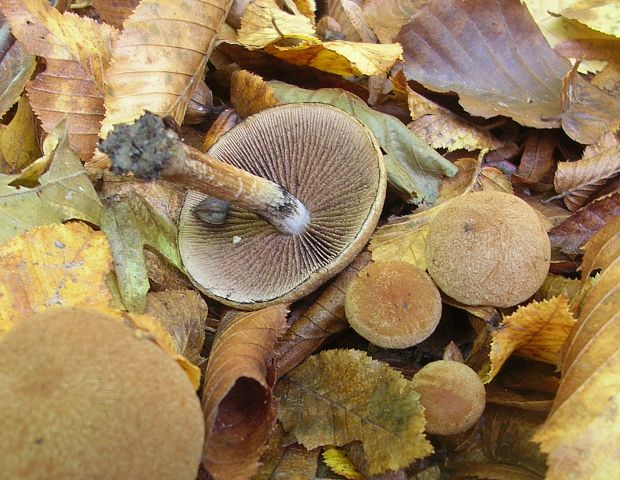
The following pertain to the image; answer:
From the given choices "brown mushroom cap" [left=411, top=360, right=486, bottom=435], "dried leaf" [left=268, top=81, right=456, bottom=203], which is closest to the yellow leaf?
"brown mushroom cap" [left=411, top=360, right=486, bottom=435]

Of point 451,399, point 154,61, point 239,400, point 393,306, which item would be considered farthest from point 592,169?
point 154,61

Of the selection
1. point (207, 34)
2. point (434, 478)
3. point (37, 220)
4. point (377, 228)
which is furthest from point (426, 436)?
point (207, 34)

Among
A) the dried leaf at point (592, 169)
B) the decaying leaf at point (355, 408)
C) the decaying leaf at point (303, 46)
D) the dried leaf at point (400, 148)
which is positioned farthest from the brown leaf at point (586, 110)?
the decaying leaf at point (355, 408)

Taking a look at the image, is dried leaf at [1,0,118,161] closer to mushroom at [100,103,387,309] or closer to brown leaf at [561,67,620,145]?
mushroom at [100,103,387,309]

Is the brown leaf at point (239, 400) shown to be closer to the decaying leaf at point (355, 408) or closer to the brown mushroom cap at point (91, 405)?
the decaying leaf at point (355, 408)

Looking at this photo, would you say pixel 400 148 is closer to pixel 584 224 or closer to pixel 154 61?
pixel 584 224

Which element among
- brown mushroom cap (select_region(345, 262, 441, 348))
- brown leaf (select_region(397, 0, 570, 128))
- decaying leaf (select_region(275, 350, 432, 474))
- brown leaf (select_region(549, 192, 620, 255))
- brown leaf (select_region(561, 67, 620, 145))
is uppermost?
brown leaf (select_region(397, 0, 570, 128))
